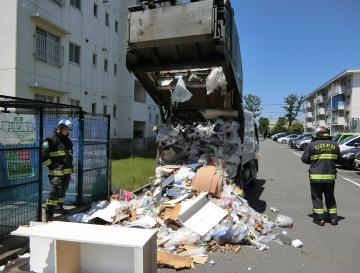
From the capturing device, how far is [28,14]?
15953 millimetres

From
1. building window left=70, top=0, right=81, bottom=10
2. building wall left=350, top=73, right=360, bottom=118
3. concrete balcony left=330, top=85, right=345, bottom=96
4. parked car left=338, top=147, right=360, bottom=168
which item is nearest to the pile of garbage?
parked car left=338, top=147, right=360, bottom=168

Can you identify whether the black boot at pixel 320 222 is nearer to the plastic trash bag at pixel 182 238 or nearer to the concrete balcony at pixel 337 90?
the plastic trash bag at pixel 182 238

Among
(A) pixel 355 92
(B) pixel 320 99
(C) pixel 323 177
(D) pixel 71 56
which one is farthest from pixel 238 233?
(B) pixel 320 99

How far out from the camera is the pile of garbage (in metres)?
6.20

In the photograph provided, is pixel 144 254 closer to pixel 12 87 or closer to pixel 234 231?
pixel 234 231

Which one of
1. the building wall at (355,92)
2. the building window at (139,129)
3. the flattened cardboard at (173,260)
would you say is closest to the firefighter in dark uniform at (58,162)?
the flattened cardboard at (173,260)

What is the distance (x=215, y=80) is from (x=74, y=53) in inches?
535

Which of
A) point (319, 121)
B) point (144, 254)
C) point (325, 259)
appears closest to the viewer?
point (144, 254)

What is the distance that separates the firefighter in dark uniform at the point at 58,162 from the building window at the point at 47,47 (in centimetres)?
1054

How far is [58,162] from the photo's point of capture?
718 cm

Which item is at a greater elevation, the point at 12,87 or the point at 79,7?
the point at 79,7

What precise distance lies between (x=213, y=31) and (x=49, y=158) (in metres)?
3.69

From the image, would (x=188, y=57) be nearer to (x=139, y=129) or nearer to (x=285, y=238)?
(x=285, y=238)

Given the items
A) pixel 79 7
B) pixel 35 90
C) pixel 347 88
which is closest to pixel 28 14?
pixel 35 90
